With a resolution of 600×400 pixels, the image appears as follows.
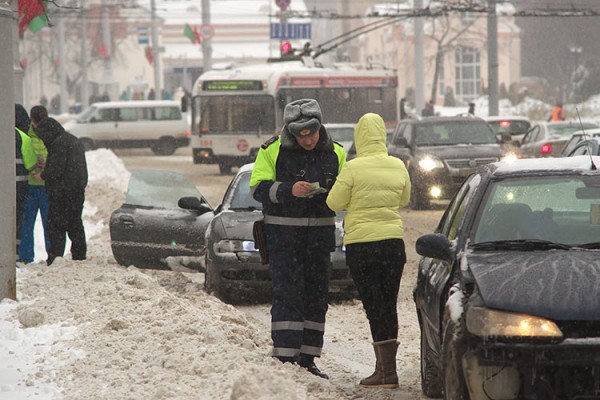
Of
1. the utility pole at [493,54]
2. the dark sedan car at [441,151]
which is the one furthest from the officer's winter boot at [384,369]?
the utility pole at [493,54]

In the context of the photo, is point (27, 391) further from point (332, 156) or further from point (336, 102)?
point (336, 102)

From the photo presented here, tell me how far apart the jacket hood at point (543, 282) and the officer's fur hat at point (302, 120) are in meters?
1.72

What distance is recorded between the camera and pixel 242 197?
43.4 ft

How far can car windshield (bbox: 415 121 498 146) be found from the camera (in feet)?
81.6

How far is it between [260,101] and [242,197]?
68.9 ft

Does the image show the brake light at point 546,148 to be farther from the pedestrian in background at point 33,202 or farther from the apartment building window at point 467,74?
the apartment building window at point 467,74

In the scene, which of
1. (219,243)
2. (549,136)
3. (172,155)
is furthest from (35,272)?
(172,155)

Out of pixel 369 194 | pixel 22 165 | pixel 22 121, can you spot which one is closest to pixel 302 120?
pixel 369 194

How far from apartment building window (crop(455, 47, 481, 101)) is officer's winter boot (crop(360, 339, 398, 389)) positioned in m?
72.8

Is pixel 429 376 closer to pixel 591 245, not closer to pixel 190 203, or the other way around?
pixel 591 245

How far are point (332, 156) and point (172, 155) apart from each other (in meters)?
39.9

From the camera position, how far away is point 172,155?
157 feet

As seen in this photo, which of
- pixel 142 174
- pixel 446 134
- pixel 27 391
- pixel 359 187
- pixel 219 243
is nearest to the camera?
pixel 27 391

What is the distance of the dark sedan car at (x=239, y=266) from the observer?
39.8 feet
